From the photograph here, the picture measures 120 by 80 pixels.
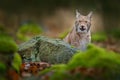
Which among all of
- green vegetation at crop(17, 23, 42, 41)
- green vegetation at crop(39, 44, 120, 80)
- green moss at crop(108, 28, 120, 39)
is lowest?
green vegetation at crop(39, 44, 120, 80)

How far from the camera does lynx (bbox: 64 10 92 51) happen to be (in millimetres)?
15401

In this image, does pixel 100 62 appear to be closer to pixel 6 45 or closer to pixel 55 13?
pixel 6 45

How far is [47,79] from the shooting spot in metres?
10.1

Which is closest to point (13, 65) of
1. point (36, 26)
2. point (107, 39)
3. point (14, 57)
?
point (14, 57)

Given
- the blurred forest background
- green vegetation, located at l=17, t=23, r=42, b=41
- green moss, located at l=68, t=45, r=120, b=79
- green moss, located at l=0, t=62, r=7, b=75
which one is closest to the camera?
green moss, located at l=68, t=45, r=120, b=79

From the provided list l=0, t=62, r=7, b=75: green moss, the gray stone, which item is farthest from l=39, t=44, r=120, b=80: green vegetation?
the gray stone

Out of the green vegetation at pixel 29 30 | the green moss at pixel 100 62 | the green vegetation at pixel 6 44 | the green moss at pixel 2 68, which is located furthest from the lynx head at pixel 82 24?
the green vegetation at pixel 29 30

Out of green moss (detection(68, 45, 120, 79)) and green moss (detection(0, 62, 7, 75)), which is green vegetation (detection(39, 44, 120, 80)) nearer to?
green moss (detection(68, 45, 120, 79))

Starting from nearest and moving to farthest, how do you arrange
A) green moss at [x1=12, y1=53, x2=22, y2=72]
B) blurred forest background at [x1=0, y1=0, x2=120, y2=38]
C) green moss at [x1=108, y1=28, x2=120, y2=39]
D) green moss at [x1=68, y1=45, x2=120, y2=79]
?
1. green moss at [x1=68, y1=45, x2=120, y2=79]
2. green moss at [x1=12, y1=53, x2=22, y2=72]
3. green moss at [x1=108, y1=28, x2=120, y2=39]
4. blurred forest background at [x1=0, y1=0, x2=120, y2=38]

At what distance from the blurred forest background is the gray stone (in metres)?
16.4

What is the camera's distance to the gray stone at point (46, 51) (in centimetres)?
1265

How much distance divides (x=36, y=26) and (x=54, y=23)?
15.0 ft

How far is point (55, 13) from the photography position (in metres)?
35.4

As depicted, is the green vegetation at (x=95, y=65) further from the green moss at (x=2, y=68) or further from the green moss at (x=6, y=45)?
the green moss at (x=6, y=45)
